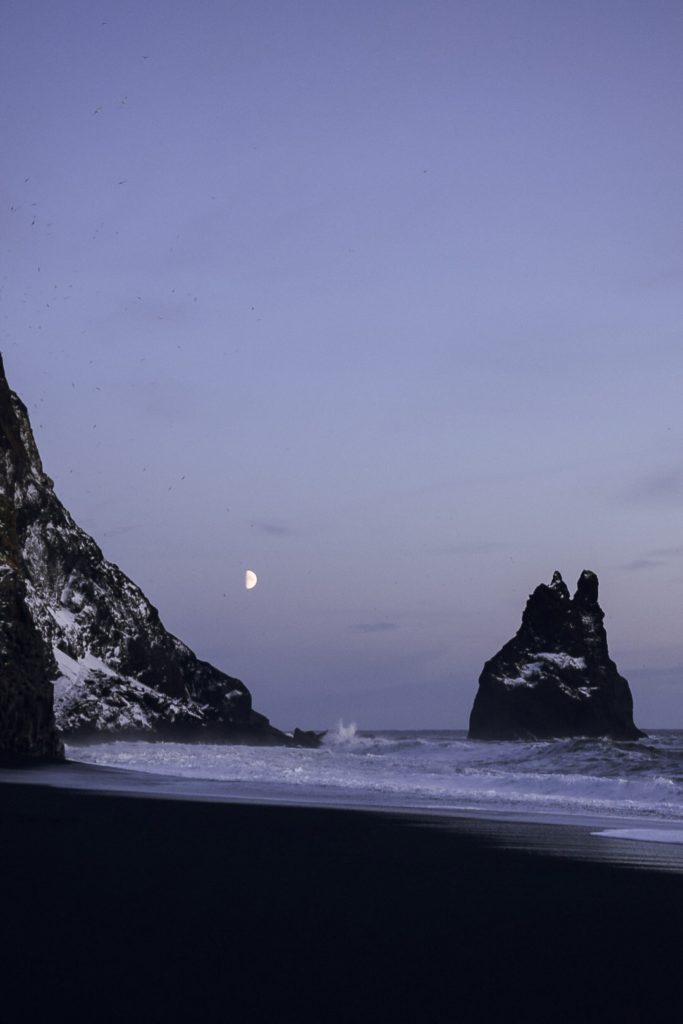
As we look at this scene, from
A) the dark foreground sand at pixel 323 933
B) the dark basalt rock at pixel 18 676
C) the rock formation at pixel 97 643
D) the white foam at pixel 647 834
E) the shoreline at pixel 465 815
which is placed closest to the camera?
the dark foreground sand at pixel 323 933

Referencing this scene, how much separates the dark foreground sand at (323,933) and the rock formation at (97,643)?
139 ft

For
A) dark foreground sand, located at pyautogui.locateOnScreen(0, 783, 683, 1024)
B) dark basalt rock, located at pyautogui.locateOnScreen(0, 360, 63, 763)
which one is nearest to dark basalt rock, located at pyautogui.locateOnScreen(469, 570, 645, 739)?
dark basalt rock, located at pyautogui.locateOnScreen(0, 360, 63, 763)

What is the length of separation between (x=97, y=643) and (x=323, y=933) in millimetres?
63567

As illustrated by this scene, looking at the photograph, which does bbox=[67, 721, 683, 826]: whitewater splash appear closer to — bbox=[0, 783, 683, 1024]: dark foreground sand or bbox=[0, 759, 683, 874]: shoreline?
bbox=[0, 759, 683, 874]: shoreline

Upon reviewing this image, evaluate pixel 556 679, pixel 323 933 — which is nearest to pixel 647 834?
pixel 323 933

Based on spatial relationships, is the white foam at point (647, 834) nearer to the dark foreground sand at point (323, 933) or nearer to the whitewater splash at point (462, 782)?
the whitewater splash at point (462, 782)

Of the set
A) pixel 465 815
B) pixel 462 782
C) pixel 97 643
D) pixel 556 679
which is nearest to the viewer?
pixel 465 815

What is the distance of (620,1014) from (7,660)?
26.7m

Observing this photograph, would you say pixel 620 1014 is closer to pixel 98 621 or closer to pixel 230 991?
pixel 230 991

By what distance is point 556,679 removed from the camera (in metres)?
102

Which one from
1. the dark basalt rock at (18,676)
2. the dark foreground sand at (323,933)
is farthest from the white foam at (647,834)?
the dark basalt rock at (18,676)

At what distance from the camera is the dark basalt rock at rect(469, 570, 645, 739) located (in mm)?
99750

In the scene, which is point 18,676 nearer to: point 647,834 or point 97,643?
point 647,834

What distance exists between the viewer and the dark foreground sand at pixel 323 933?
438cm
